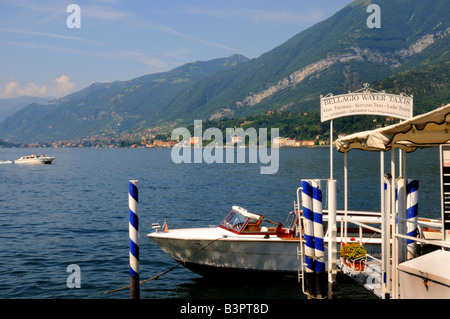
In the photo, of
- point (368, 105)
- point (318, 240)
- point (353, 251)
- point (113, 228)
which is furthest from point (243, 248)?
point (113, 228)

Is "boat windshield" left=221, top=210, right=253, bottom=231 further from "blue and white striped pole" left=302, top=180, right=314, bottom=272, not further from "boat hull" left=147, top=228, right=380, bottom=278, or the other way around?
"blue and white striped pole" left=302, top=180, right=314, bottom=272

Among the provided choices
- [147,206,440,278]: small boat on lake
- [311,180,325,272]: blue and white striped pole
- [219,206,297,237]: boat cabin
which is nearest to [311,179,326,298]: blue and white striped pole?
[311,180,325,272]: blue and white striped pole

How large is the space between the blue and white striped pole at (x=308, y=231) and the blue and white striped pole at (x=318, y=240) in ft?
0.40

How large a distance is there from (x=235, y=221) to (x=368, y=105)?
20.7 ft

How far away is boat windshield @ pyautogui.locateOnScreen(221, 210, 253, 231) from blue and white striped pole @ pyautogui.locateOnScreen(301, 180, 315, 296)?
3.96 metres

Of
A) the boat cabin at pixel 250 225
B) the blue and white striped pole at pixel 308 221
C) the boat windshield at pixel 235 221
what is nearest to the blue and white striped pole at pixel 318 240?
the blue and white striped pole at pixel 308 221

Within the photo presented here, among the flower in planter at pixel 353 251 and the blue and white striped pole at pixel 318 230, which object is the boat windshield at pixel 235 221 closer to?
the blue and white striped pole at pixel 318 230

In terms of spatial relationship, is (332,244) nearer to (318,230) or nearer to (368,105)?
(318,230)

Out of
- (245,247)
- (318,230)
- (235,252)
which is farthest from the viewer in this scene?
(235,252)

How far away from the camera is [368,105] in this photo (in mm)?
12102

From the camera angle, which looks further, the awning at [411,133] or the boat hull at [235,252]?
the boat hull at [235,252]

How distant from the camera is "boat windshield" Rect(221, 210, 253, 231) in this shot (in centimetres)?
1560

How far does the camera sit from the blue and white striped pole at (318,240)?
11.7 metres
